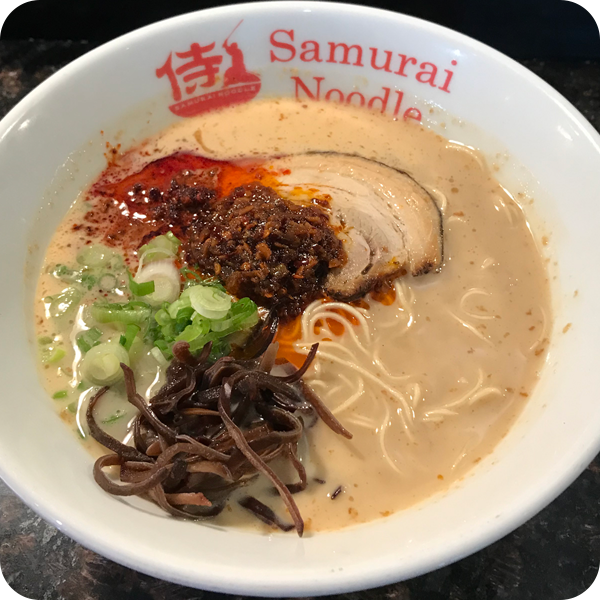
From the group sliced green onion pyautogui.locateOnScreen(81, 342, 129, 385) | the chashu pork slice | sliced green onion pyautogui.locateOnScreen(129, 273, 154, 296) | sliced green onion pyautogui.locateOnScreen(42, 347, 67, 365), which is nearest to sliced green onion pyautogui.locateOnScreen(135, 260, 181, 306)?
sliced green onion pyautogui.locateOnScreen(129, 273, 154, 296)

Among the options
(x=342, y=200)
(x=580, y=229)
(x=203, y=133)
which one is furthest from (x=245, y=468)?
(x=203, y=133)

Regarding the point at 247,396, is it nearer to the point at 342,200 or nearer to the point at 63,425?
the point at 63,425

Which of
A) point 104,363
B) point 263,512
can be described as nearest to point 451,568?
point 263,512

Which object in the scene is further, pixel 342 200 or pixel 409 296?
pixel 342 200

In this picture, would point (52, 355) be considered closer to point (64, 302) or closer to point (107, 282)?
point (64, 302)

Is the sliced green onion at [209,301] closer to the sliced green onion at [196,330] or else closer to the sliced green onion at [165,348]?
the sliced green onion at [196,330]

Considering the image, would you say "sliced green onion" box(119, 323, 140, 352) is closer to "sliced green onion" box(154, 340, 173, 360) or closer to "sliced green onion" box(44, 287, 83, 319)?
"sliced green onion" box(154, 340, 173, 360)

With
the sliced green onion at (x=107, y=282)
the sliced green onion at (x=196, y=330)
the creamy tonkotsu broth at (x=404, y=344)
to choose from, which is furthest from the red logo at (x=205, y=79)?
the sliced green onion at (x=196, y=330)
